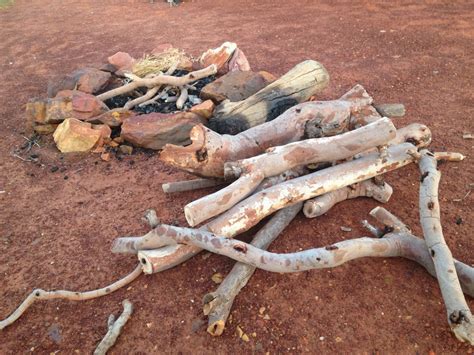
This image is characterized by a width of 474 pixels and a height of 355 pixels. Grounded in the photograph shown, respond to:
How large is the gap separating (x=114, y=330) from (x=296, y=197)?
162 cm

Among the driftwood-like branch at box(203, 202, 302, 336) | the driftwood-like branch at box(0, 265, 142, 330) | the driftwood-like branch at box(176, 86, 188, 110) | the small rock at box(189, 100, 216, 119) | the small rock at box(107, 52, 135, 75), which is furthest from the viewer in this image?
the small rock at box(107, 52, 135, 75)

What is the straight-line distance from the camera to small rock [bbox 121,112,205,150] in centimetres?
464

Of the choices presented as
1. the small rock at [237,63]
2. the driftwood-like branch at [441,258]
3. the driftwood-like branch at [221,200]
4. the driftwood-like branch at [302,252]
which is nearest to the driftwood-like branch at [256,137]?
the driftwood-like branch at [221,200]

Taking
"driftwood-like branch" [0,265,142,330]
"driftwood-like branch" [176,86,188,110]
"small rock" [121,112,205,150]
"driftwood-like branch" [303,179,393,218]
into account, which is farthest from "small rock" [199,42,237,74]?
"driftwood-like branch" [0,265,142,330]

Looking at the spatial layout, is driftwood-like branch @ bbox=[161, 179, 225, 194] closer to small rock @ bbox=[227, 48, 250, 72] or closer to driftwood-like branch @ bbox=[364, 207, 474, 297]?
driftwood-like branch @ bbox=[364, 207, 474, 297]

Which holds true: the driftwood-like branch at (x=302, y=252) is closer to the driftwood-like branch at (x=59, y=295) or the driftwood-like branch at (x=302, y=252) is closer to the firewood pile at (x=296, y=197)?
the firewood pile at (x=296, y=197)

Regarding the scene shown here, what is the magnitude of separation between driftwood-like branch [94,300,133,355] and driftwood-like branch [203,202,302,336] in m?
0.59

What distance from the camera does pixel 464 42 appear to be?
23.0ft

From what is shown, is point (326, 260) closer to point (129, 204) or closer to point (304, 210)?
point (304, 210)

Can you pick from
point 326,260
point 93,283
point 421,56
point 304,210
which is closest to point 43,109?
point 93,283

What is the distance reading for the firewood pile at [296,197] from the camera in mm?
2631

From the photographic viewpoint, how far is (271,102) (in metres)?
4.51

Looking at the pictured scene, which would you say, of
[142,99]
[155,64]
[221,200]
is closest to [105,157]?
[142,99]

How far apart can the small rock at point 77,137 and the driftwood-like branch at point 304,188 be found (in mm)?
2653
